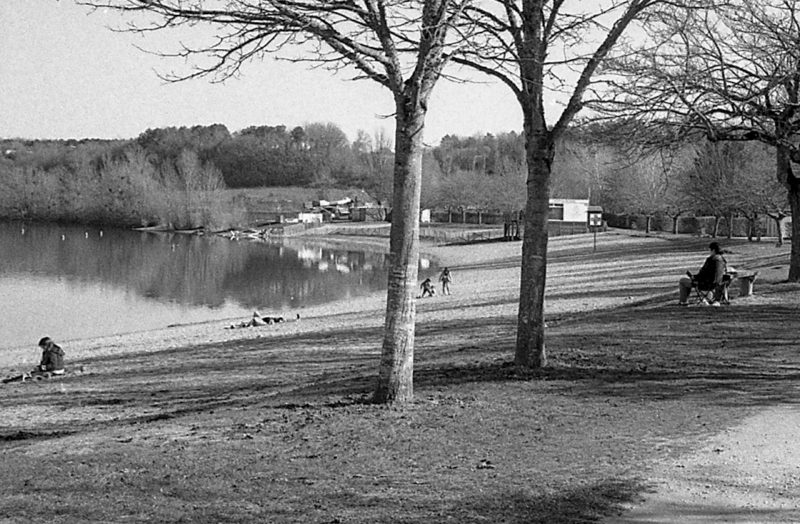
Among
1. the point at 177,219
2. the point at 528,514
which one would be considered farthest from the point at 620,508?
the point at 177,219

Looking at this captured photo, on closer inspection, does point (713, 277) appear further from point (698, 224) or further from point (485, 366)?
point (698, 224)

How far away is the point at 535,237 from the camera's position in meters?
11.2

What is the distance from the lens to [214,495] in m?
6.68

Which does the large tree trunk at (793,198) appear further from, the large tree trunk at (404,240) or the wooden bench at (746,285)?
the large tree trunk at (404,240)

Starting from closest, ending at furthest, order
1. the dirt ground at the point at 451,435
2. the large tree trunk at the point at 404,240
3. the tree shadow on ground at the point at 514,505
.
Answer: the tree shadow on ground at the point at 514,505
the dirt ground at the point at 451,435
the large tree trunk at the point at 404,240

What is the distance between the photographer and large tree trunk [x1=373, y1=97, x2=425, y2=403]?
9109 millimetres

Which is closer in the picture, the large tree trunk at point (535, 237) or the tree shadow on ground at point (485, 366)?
the tree shadow on ground at point (485, 366)

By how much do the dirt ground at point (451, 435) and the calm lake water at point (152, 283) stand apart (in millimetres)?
17081

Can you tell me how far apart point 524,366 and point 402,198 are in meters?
3.34

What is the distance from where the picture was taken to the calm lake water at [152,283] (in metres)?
34.7

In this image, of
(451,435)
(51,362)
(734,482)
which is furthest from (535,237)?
(51,362)

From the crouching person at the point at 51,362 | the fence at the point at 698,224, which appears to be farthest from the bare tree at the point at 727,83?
the fence at the point at 698,224

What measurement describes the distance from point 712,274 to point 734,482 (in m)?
12.0

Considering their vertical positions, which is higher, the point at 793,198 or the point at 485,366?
the point at 793,198
